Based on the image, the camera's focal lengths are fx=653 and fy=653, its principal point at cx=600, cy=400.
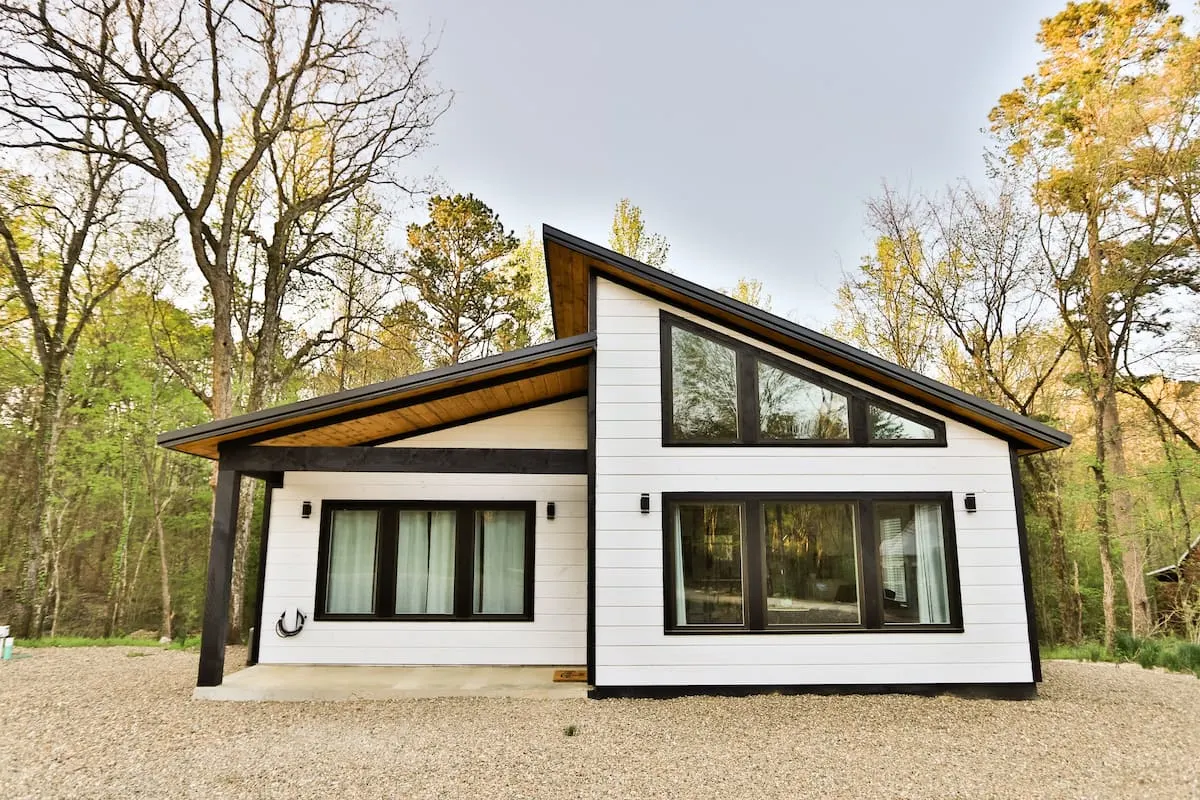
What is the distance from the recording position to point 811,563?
6.10m

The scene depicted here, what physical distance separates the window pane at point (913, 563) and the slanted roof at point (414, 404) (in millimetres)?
3368

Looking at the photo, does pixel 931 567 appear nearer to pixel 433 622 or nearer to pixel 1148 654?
pixel 1148 654

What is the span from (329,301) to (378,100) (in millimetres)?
4527

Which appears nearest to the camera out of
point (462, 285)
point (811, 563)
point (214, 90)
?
point (811, 563)

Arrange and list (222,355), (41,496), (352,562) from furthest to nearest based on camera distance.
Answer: (41,496) < (222,355) < (352,562)

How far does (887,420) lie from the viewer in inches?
249

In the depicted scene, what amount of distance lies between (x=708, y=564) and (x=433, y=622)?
3342 millimetres

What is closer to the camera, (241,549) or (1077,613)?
(241,549)

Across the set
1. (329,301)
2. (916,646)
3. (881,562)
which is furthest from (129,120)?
(916,646)

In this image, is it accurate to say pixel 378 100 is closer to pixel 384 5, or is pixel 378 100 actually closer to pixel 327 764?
pixel 384 5

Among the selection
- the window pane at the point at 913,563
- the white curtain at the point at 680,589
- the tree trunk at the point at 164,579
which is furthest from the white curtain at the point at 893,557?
the tree trunk at the point at 164,579

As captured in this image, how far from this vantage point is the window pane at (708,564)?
19.6 feet

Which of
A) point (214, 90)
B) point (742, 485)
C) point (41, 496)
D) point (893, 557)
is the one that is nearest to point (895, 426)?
point (893, 557)

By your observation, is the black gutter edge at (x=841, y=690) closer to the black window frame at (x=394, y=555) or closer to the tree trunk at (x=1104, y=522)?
the black window frame at (x=394, y=555)
